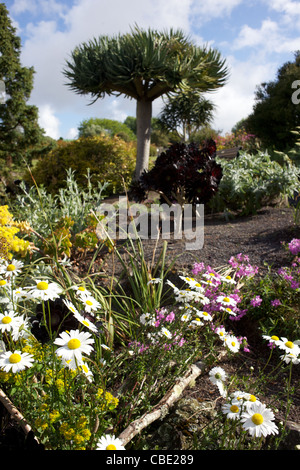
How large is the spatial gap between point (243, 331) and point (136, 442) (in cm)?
130

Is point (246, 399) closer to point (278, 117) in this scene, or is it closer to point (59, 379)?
point (59, 379)

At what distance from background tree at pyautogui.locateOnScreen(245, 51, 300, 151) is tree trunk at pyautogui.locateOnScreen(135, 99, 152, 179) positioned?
6.21 meters

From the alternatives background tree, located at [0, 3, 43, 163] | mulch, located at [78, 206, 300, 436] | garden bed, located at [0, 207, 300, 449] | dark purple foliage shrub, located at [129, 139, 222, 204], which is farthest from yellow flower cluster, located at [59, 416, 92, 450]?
background tree, located at [0, 3, 43, 163]

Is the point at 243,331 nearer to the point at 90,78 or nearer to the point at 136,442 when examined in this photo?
the point at 136,442

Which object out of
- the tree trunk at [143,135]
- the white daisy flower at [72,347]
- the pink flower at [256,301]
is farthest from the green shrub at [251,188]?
the white daisy flower at [72,347]

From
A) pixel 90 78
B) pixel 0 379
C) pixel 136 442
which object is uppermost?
pixel 90 78

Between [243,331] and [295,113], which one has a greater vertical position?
[295,113]

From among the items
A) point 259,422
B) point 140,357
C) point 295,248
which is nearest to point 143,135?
point 295,248

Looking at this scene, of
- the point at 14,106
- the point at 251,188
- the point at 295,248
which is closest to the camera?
the point at 295,248

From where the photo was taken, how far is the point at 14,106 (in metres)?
11.8

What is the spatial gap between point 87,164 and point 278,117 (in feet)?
30.3

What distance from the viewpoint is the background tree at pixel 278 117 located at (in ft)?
45.7
